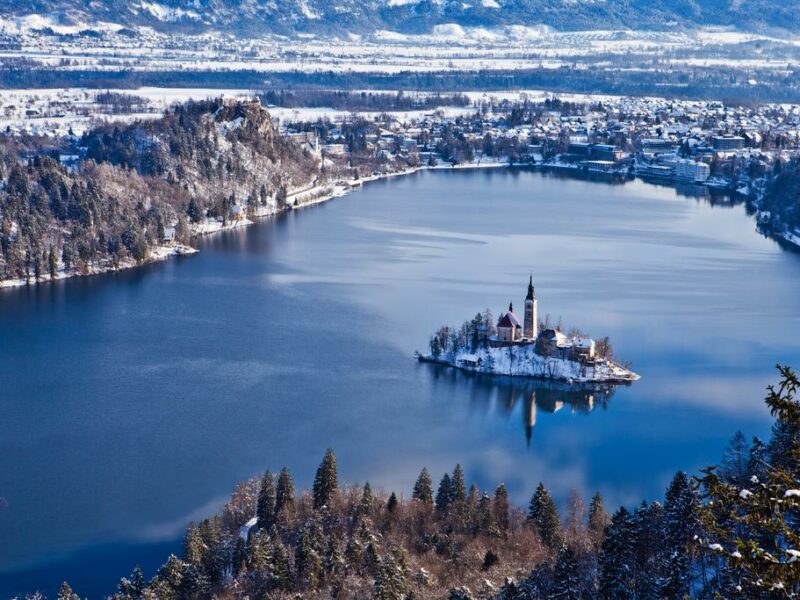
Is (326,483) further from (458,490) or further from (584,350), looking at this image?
(584,350)

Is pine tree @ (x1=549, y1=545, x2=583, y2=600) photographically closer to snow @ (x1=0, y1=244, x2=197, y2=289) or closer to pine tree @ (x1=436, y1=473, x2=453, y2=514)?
pine tree @ (x1=436, y1=473, x2=453, y2=514)

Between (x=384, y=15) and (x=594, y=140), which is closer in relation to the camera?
(x=594, y=140)

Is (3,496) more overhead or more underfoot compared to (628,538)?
more underfoot

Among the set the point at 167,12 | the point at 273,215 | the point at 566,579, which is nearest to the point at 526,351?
the point at 566,579

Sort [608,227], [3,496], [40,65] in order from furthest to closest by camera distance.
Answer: [40,65]
[608,227]
[3,496]

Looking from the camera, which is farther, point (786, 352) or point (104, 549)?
point (786, 352)

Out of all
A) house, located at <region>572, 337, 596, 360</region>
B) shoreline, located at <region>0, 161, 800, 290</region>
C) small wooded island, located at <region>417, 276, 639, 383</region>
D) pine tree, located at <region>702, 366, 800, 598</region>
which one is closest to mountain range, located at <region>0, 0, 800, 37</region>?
shoreline, located at <region>0, 161, 800, 290</region>

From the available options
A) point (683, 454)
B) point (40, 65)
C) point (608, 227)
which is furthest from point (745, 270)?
point (40, 65)

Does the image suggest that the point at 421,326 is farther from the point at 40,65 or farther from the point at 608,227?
the point at 40,65
